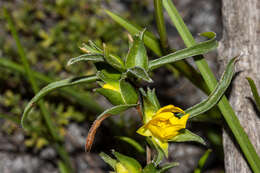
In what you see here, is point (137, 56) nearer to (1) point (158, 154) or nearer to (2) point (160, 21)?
(2) point (160, 21)

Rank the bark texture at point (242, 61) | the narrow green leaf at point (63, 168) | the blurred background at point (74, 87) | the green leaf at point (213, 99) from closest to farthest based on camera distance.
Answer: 1. the green leaf at point (213, 99)
2. the bark texture at point (242, 61)
3. the narrow green leaf at point (63, 168)
4. the blurred background at point (74, 87)

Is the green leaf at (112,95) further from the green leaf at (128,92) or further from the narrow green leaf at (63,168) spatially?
the narrow green leaf at (63,168)

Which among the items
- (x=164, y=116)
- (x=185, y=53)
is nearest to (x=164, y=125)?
(x=164, y=116)

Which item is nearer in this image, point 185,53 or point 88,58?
point 88,58

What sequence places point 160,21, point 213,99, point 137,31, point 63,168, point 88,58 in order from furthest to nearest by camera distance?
1. point 63,168
2. point 137,31
3. point 160,21
4. point 213,99
5. point 88,58

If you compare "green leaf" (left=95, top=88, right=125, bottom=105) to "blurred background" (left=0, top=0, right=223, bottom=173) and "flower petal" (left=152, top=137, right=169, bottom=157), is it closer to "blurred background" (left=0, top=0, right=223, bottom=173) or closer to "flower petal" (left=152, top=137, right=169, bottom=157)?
"flower petal" (left=152, top=137, right=169, bottom=157)

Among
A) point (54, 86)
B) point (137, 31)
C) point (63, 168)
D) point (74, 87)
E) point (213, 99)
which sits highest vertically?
point (137, 31)

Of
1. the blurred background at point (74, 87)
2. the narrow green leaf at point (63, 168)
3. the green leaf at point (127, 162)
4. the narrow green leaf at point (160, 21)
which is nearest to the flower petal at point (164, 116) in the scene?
the green leaf at point (127, 162)
